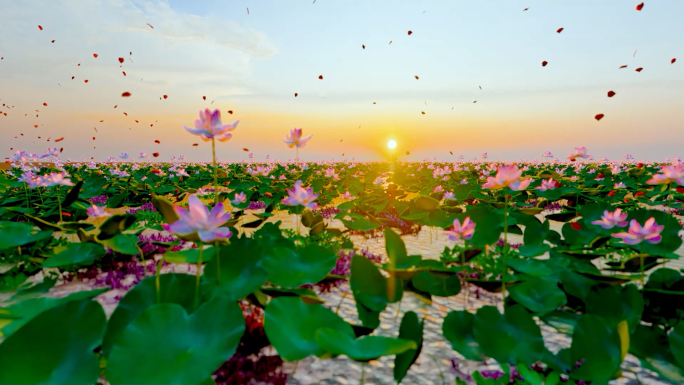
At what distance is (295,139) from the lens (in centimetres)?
259

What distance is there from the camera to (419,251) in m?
4.57

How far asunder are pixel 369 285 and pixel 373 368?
701 millimetres

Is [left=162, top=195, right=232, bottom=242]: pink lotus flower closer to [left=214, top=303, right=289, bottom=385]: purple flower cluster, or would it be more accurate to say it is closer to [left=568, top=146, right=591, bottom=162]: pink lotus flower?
[left=214, top=303, right=289, bottom=385]: purple flower cluster

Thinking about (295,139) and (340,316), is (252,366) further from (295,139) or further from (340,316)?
(295,139)

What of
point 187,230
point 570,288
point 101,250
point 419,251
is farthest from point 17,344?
point 419,251

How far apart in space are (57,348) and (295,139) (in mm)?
1872

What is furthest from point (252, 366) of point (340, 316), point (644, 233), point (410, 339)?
point (644, 233)

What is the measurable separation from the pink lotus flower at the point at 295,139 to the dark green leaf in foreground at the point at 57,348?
1.74m

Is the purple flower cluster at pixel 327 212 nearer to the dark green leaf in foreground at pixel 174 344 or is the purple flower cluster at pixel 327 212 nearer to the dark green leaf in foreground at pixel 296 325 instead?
the dark green leaf in foreground at pixel 296 325

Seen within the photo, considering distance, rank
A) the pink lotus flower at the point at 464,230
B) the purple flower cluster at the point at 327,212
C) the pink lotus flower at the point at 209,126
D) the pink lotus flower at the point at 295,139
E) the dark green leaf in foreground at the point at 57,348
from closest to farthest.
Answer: the dark green leaf in foreground at the point at 57,348 < the pink lotus flower at the point at 209,126 < the pink lotus flower at the point at 464,230 < the pink lotus flower at the point at 295,139 < the purple flower cluster at the point at 327,212

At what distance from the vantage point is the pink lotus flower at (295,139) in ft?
8.41

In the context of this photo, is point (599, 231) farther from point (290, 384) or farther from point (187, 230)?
point (187, 230)

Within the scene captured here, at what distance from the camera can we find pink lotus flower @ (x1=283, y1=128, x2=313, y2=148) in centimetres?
256

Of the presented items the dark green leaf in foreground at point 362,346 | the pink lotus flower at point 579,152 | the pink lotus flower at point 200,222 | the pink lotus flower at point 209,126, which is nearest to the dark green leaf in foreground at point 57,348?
the pink lotus flower at point 200,222
